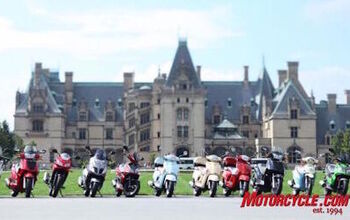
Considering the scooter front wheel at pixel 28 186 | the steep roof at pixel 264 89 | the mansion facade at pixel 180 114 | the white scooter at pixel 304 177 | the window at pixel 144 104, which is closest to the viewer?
the scooter front wheel at pixel 28 186

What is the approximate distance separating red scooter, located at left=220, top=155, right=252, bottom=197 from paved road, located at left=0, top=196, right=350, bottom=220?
303 centimetres

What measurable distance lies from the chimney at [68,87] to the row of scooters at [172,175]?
7433cm

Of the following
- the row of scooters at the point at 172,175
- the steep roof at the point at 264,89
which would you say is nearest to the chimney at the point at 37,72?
the steep roof at the point at 264,89

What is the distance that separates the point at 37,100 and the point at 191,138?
712 inches

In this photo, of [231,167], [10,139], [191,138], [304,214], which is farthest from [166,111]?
[304,214]

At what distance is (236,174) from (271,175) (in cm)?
102

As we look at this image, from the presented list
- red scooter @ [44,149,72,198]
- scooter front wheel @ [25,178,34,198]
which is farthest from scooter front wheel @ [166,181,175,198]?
scooter front wheel @ [25,178,34,198]

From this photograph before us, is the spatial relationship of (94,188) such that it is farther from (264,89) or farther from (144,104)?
(264,89)

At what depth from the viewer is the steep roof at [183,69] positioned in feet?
291

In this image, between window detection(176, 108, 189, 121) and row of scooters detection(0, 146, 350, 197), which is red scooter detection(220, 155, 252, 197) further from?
window detection(176, 108, 189, 121)

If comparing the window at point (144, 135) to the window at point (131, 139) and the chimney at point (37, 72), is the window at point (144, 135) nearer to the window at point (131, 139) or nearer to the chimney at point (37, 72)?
the window at point (131, 139)

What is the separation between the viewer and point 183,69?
88.6 meters

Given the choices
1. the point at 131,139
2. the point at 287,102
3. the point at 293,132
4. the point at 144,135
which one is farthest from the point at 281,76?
the point at 131,139

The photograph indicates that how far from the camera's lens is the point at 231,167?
78.2 feet
